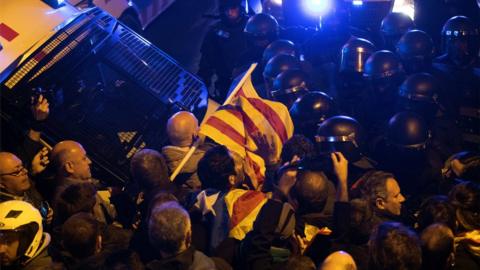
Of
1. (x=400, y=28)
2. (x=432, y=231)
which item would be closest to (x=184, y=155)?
(x=432, y=231)

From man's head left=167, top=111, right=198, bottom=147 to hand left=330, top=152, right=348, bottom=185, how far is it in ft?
3.85

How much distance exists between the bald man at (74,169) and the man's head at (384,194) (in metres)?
1.94

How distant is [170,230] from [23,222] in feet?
3.11

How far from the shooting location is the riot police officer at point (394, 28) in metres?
7.20

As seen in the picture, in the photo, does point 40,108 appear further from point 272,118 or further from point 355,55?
point 355,55

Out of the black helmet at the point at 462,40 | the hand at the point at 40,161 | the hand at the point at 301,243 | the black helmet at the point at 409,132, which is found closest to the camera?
the hand at the point at 301,243

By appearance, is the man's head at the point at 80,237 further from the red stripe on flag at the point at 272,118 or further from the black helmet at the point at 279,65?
the black helmet at the point at 279,65

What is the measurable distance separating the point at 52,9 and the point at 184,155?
72.1 inches

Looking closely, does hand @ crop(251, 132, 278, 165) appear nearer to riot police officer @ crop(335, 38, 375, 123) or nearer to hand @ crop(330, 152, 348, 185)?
hand @ crop(330, 152, 348, 185)

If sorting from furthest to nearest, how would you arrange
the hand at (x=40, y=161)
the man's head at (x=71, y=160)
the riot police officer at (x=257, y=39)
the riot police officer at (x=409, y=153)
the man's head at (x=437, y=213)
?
the riot police officer at (x=257, y=39)
the riot police officer at (x=409, y=153)
the hand at (x=40, y=161)
the man's head at (x=71, y=160)
the man's head at (x=437, y=213)

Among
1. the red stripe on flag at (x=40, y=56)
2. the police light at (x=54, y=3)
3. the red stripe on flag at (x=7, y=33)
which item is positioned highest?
the police light at (x=54, y=3)

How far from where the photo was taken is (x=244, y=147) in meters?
5.30

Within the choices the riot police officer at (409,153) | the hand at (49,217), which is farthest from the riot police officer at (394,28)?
the hand at (49,217)

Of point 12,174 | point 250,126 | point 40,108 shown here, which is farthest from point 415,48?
point 12,174
